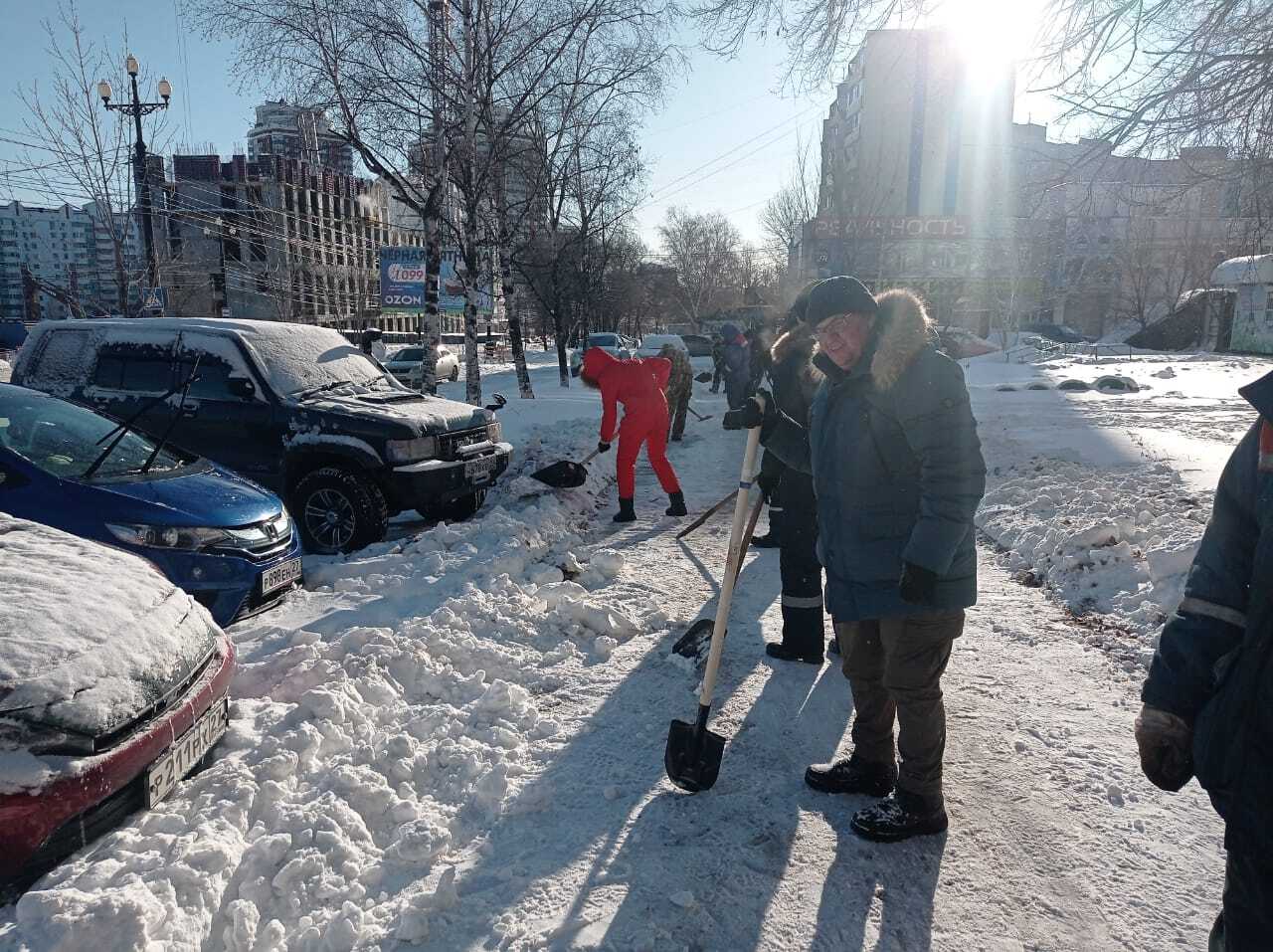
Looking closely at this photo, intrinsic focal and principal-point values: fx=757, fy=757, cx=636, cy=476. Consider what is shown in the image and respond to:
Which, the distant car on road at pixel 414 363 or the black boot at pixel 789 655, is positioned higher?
the distant car on road at pixel 414 363

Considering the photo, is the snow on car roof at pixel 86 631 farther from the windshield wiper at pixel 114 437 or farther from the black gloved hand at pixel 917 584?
the black gloved hand at pixel 917 584

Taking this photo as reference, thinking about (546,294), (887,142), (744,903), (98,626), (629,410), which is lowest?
(744,903)

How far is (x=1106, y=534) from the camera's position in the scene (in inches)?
227

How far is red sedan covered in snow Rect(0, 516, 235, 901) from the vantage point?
2189mm

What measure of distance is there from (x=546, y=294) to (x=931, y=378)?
26178 millimetres

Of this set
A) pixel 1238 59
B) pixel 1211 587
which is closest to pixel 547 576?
pixel 1211 587

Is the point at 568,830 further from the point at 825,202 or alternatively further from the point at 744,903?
the point at 825,202

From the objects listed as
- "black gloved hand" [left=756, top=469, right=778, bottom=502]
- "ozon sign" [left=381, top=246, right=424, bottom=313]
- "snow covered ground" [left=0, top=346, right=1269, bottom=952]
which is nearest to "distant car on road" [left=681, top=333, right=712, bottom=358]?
"ozon sign" [left=381, top=246, right=424, bottom=313]

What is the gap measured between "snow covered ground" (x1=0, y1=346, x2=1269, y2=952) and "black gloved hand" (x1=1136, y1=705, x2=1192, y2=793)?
3.38 feet

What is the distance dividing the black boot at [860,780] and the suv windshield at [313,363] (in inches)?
215

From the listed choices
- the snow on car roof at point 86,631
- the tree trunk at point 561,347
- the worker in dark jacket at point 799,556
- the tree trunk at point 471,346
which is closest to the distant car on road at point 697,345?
the tree trunk at point 561,347

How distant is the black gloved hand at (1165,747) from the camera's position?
162 centimetres

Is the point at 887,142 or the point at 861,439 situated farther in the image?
the point at 887,142

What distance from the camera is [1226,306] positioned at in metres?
36.1
